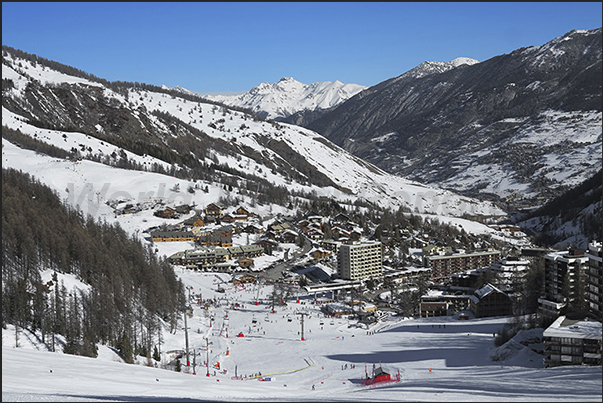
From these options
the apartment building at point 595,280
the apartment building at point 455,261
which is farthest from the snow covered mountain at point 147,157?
Result: the apartment building at point 595,280

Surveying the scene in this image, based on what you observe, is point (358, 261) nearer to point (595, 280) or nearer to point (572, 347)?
point (595, 280)

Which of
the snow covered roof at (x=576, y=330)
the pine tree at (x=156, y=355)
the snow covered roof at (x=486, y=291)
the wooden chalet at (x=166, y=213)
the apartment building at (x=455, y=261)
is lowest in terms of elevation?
→ the pine tree at (x=156, y=355)

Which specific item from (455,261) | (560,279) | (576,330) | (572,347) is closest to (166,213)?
(455,261)

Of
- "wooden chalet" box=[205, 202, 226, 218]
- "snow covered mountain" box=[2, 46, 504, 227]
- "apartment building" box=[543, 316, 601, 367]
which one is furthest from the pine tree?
"snow covered mountain" box=[2, 46, 504, 227]

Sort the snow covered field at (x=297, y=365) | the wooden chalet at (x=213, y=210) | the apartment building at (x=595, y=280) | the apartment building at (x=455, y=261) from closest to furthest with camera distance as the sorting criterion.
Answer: the snow covered field at (x=297, y=365)
the apartment building at (x=595, y=280)
the apartment building at (x=455, y=261)
the wooden chalet at (x=213, y=210)

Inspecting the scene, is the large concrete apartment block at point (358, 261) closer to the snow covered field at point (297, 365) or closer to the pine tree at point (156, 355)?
the snow covered field at point (297, 365)
